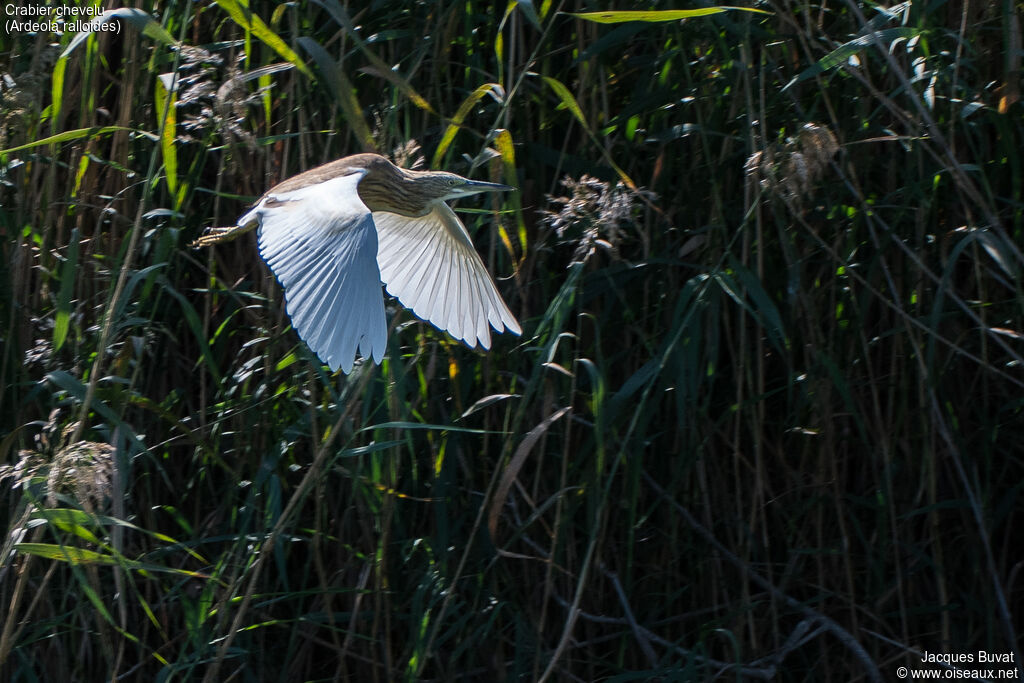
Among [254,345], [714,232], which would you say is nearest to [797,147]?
[714,232]

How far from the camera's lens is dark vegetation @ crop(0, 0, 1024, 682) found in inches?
80.4

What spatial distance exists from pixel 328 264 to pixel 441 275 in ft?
1.59

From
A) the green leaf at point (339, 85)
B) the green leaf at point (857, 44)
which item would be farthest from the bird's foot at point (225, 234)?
the green leaf at point (857, 44)

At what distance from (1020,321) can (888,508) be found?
0.46 m

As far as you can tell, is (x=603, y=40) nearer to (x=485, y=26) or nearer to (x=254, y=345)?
(x=485, y=26)

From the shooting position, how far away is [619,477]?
7.22 ft

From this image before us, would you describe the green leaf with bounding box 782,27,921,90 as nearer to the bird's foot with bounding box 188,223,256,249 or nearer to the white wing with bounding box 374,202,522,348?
the white wing with bounding box 374,202,522,348

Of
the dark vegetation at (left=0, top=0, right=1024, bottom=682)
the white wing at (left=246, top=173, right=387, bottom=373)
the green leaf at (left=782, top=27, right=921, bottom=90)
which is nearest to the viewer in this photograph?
the white wing at (left=246, top=173, right=387, bottom=373)

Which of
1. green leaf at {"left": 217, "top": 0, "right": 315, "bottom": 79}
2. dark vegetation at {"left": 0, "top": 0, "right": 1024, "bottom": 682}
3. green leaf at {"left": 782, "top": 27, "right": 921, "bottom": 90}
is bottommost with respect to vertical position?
dark vegetation at {"left": 0, "top": 0, "right": 1024, "bottom": 682}

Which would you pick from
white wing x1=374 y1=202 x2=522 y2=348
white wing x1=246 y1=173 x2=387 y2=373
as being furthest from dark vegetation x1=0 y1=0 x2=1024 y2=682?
white wing x1=246 y1=173 x2=387 y2=373

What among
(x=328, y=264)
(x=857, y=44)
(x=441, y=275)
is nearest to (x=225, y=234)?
(x=328, y=264)

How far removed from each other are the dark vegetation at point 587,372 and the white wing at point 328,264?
0.72 feet

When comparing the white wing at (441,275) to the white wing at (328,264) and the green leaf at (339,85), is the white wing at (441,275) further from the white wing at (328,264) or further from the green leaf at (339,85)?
the green leaf at (339,85)

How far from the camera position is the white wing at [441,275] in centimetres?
196
